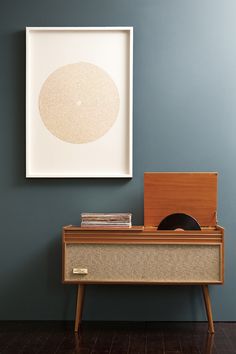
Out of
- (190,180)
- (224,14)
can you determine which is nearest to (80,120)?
(190,180)

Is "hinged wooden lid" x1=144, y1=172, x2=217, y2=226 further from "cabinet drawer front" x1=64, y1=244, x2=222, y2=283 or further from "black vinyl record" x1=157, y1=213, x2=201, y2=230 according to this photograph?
"cabinet drawer front" x1=64, y1=244, x2=222, y2=283

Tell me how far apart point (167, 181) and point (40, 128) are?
35.7 inches

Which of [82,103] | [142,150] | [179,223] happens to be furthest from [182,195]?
[82,103]

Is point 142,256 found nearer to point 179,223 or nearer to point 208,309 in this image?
point 179,223

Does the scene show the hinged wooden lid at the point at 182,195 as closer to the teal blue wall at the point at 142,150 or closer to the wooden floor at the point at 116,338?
the teal blue wall at the point at 142,150

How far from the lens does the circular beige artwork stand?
153 inches

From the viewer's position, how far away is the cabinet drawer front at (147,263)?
3.49 m

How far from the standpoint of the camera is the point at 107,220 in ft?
11.7

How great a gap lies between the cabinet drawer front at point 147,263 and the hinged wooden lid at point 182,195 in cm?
28

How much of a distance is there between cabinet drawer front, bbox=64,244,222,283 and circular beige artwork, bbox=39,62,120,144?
2.61 ft

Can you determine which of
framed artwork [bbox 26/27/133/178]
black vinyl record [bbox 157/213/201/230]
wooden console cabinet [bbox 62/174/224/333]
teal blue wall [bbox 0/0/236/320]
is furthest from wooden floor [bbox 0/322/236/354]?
framed artwork [bbox 26/27/133/178]

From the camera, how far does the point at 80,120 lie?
390 centimetres

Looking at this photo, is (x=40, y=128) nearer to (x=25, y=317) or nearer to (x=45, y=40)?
(x=45, y=40)

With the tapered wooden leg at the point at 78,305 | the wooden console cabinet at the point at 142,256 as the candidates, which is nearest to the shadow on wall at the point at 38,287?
the tapered wooden leg at the point at 78,305
